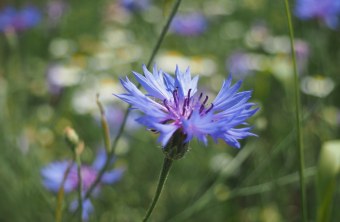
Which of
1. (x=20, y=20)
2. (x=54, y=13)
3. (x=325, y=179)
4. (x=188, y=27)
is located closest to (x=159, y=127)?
(x=325, y=179)

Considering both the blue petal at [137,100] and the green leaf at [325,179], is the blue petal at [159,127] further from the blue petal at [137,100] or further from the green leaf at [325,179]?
the green leaf at [325,179]

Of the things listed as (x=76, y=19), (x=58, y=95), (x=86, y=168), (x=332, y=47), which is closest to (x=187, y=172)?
(x=86, y=168)

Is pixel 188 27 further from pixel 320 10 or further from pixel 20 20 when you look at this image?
pixel 320 10

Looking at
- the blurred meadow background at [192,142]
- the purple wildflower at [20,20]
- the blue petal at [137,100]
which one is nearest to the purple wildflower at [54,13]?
the blurred meadow background at [192,142]

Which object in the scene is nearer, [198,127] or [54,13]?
[198,127]

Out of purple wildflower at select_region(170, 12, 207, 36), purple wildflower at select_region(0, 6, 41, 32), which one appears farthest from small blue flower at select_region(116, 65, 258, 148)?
purple wildflower at select_region(170, 12, 207, 36)
